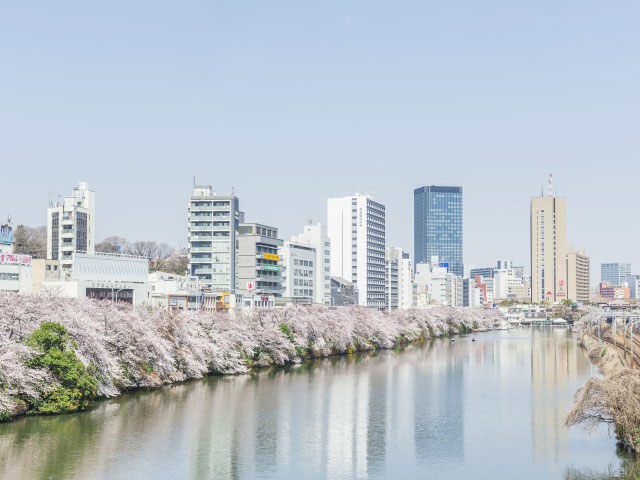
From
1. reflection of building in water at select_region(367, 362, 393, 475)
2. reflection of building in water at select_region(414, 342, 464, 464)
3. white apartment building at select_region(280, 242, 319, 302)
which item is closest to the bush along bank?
reflection of building in water at select_region(414, 342, 464, 464)

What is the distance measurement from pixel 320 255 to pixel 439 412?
106809mm

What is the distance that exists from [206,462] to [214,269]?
9163cm

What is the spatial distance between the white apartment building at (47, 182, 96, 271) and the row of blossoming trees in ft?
172

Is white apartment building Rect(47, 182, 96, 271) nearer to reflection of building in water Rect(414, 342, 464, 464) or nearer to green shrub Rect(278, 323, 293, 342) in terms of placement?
green shrub Rect(278, 323, 293, 342)

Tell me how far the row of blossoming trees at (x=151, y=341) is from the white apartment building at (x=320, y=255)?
52.3 meters

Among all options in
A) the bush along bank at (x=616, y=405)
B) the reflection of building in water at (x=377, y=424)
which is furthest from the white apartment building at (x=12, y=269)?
the bush along bank at (x=616, y=405)

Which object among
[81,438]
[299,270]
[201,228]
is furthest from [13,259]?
[299,270]

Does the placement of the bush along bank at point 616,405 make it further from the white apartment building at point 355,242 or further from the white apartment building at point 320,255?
the white apartment building at point 355,242

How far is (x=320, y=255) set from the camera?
509 ft

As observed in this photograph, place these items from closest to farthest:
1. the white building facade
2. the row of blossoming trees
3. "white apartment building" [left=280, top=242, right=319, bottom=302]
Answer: the row of blossoming trees
the white building facade
"white apartment building" [left=280, top=242, right=319, bottom=302]

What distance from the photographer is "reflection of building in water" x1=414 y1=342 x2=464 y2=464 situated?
37781 mm

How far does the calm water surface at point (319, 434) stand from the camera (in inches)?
1335

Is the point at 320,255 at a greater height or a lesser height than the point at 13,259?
greater

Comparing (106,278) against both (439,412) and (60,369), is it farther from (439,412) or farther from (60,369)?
(439,412)
